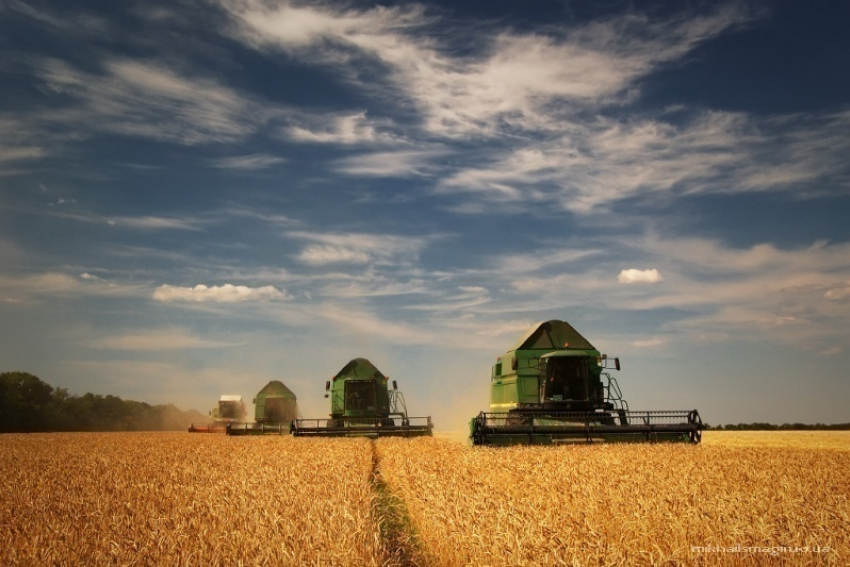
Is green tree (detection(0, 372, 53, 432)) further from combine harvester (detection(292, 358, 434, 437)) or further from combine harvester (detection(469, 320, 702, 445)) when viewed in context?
combine harvester (detection(469, 320, 702, 445))

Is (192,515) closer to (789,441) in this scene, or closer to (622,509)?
(622,509)

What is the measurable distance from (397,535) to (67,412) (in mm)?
66996

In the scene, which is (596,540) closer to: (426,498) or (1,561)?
(426,498)

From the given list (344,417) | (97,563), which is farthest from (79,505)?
(344,417)

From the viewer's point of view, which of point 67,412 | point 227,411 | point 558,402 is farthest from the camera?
point 67,412

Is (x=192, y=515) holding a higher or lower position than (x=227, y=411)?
lower

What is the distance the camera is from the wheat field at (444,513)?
5.36 meters

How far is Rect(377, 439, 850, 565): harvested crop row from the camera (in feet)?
17.2

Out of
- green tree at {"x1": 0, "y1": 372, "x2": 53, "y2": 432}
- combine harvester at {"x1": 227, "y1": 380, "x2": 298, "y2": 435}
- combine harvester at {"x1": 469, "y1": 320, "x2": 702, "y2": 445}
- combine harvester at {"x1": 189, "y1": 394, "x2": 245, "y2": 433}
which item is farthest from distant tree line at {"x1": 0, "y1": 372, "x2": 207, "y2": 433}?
combine harvester at {"x1": 469, "y1": 320, "x2": 702, "y2": 445}

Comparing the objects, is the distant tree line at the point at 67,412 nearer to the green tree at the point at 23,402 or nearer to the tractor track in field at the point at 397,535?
the green tree at the point at 23,402

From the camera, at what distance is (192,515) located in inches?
289

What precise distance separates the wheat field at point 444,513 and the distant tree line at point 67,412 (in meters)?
50.4

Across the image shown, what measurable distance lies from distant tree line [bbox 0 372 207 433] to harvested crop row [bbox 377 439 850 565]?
54561 mm

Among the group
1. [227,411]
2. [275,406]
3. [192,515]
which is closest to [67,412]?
[227,411]
